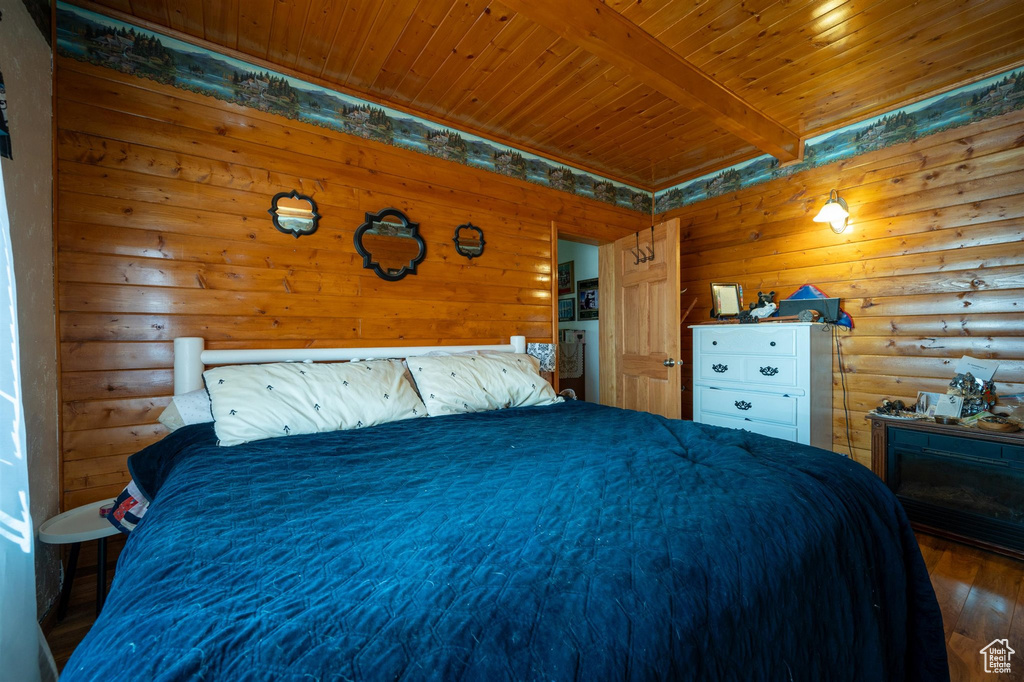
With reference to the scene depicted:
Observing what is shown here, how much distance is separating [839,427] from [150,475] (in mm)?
3909

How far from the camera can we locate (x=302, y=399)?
1.66 meters

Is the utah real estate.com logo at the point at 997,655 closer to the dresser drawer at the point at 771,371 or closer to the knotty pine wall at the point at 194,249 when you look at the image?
the dresser drawer at the point at 771,371

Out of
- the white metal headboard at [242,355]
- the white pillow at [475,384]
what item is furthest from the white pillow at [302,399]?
the white metal headboard at [242,355]

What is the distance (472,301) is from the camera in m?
2.95

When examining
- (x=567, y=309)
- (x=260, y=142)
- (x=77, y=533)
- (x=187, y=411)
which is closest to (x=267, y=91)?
(x=260, y=142)

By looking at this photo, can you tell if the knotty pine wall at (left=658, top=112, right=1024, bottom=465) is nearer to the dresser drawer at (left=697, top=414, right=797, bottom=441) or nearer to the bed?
the dresser drawer at (left=697, top=414, right=797, bottom=441)

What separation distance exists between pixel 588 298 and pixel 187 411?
415cm

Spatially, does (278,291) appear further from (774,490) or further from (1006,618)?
(1006,618)

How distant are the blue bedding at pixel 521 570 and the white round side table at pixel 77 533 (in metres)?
0.51

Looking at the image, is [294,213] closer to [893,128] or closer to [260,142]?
[260,142]

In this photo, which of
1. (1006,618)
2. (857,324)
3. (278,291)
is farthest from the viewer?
(857,324)

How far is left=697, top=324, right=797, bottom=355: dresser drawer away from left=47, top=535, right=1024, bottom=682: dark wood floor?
1.24m

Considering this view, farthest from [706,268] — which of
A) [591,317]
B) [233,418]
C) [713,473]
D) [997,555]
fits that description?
[233,418]

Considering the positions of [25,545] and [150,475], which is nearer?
[25,545]
